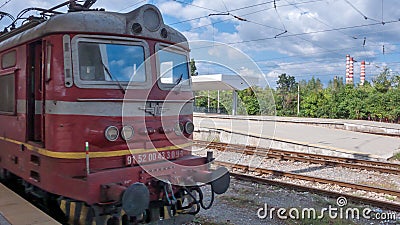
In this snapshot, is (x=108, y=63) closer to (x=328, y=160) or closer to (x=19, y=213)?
(x=19, y=213)

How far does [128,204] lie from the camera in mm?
4340

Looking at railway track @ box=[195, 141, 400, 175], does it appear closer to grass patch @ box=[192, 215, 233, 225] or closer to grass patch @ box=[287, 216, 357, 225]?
grass patch @ box=[287, 216, 357, 225]

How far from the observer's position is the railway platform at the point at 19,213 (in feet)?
15.3

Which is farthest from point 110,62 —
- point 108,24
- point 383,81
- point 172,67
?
point 383,81

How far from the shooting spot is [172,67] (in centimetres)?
589

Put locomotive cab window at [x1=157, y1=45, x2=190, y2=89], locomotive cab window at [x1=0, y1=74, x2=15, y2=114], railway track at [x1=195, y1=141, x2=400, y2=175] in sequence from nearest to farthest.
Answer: locomotive cab window at [x1=157, y1=45, x2=190, y2=89], locomotive cab window at [x1=0, y1=74, x2=15, y2=114], railway track at [x1=195, y1=141, x2=400, y2=175]

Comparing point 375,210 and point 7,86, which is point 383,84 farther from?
point 7,86

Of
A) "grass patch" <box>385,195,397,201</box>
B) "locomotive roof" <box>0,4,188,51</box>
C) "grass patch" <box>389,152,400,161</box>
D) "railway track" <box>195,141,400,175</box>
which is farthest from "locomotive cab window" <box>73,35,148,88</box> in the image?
"grass patch" <box>389,152,400,161</box>

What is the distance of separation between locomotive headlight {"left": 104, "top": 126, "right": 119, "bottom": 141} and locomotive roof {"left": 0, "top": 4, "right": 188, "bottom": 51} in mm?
1282

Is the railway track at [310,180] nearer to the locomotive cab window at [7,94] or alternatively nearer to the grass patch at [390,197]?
the grass patch at [390,197]

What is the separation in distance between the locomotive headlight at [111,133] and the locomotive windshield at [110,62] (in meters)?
0.65

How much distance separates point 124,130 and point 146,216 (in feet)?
4.63

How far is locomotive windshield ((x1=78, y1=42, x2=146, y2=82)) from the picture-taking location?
4855 millimetres

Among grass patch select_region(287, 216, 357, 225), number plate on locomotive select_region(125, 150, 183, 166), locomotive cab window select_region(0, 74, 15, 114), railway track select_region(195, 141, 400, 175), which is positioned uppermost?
locomotive cab window select_region(0, 74, 15, 114)
